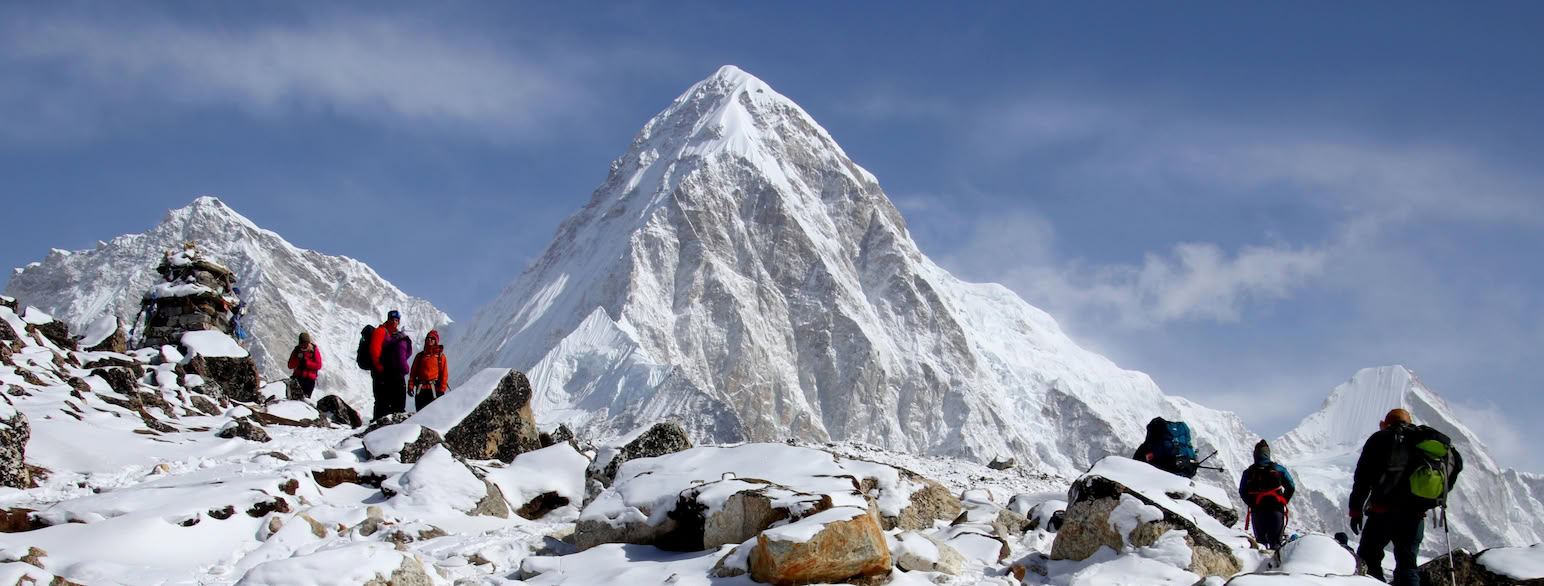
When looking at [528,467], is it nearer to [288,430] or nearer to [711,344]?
[288,430]

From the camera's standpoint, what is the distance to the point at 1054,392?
118 meters

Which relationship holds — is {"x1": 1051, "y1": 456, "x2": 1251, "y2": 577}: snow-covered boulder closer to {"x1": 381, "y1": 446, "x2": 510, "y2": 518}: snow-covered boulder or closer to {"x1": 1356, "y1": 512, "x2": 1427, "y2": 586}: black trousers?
{"x1": 1356, "y1": 512, "x2": 1427, "y2": 586}: black trousers

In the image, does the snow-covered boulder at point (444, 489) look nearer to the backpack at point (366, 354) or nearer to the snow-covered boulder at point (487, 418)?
the snow-covered boulder at point (487, 418)

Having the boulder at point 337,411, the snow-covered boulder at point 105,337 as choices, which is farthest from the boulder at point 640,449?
the snow-covered boulder at point 105,337

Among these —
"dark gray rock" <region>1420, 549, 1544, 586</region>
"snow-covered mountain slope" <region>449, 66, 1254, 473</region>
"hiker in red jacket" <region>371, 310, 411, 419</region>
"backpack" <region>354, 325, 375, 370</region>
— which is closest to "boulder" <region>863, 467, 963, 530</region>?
"dark gray rock" <region>1420, 549, 1544, 586</region>

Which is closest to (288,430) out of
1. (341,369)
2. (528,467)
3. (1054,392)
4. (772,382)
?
(528,467)

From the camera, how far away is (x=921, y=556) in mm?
7230

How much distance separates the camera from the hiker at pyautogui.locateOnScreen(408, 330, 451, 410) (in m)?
14.6

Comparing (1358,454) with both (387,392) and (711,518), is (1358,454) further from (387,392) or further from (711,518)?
(711,518)

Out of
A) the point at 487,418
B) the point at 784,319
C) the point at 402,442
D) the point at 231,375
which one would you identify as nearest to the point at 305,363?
the point at 231,375

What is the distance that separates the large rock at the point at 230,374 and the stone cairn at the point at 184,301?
3622 mm

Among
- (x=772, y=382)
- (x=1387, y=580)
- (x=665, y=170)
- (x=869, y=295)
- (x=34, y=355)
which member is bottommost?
(x=1387, y=580)

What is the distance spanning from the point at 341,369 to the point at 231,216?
1898 inches

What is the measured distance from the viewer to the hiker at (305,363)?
17.5 meters
